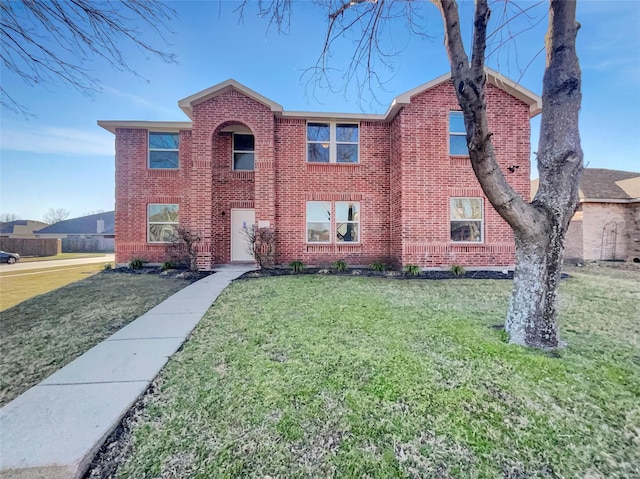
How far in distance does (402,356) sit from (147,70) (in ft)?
17.9

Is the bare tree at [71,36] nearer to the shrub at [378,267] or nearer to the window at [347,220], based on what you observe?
the window at [347,220]

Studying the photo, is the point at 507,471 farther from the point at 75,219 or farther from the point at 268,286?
the point at 75,219

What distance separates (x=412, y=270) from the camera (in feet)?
30.2

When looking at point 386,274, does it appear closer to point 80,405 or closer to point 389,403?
point 389,403

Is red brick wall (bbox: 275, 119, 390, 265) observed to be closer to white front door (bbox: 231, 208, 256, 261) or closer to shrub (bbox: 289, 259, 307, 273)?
shrub (bbox: 289, 259, 307, 273)

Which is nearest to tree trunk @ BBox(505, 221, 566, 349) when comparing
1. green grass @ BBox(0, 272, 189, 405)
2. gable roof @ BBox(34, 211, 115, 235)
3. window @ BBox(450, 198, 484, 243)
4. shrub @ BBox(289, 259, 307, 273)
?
green grass @ BBox(0, 272, 189, 405)

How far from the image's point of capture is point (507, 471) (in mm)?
1717

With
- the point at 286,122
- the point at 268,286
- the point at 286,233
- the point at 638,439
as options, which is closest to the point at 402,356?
the point at 638,439

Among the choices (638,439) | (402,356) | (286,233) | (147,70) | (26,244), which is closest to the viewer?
(638,439)

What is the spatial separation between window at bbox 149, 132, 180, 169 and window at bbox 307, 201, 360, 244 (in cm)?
585

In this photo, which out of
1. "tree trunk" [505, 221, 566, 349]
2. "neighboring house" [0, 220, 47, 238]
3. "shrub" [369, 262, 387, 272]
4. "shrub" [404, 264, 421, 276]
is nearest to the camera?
"tree trunk" [505, 221, 566, 349]

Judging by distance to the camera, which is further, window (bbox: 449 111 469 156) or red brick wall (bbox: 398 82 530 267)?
window (bbox: 449 111 469 156)

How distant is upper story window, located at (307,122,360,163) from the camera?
10688 mm

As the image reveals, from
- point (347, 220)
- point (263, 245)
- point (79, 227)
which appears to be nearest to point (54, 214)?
point (79, 227)
